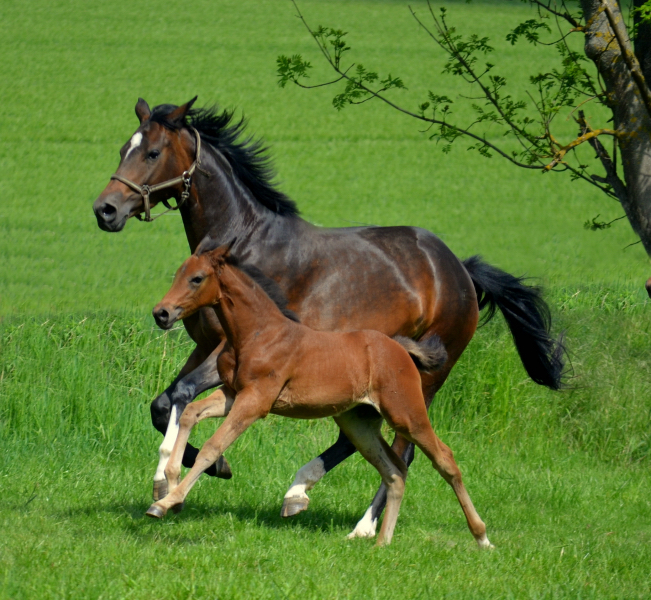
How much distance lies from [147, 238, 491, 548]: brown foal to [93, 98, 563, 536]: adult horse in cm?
56

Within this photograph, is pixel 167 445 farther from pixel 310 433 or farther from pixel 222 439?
pixel 310 433

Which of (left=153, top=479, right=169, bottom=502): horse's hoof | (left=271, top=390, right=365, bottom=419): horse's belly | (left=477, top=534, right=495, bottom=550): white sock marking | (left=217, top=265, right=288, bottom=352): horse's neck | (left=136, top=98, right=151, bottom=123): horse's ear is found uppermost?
(left=136, top=98, right=151, bottom=123): horse's ear

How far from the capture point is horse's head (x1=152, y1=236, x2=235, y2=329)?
4449 mm

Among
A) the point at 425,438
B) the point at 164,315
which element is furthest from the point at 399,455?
the point at 164,315

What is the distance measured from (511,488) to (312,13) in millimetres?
29338

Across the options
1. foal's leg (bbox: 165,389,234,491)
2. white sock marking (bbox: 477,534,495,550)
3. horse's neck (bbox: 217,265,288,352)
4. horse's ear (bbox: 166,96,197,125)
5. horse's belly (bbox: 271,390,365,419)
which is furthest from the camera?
horse's ear (bbox: 166,96,197,125)

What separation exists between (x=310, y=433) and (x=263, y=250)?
3.15 metres

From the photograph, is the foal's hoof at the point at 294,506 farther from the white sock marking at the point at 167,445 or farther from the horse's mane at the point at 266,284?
the horse's mane at the point at 266,284

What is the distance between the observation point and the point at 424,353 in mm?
5484

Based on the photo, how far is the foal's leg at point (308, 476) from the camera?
17.8ft

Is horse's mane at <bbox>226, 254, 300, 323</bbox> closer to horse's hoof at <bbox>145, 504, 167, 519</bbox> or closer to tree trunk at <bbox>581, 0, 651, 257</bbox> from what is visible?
horse's hoof at <bbox>145, 504, 167, 519</bbox>

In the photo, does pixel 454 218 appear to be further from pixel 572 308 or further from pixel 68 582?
pixel 68 582

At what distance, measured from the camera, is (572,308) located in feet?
35.5

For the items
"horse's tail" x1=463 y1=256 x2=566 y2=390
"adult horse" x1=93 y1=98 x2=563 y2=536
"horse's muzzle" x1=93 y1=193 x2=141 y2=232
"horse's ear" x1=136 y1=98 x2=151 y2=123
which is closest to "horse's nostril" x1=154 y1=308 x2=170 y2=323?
"adult horse" x1=93 y1=98 x2=563 y2=536
